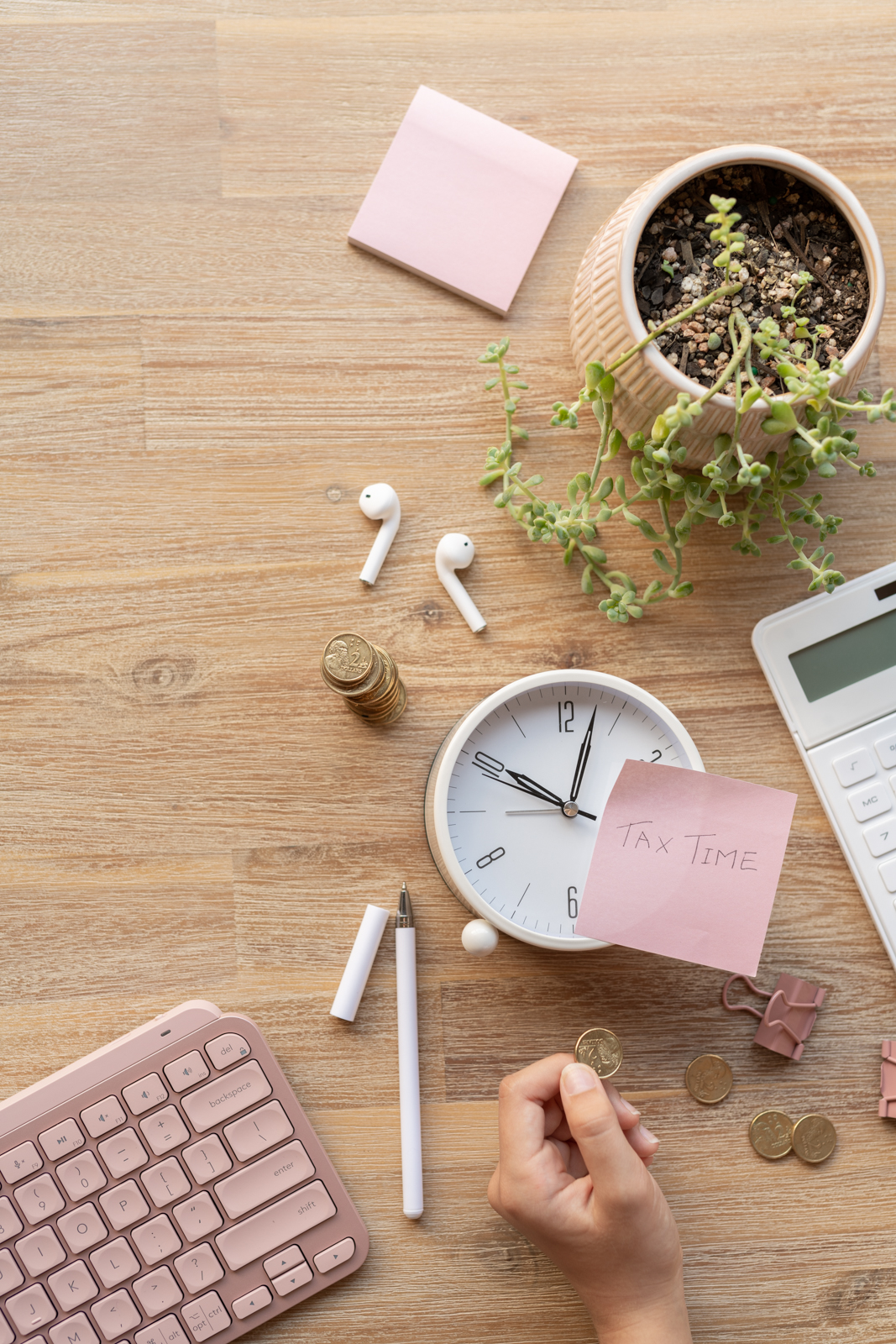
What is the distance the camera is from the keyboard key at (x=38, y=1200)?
87cm

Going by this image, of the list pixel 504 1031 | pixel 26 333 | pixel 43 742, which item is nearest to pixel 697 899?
pixel 504 1031

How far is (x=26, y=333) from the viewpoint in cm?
96

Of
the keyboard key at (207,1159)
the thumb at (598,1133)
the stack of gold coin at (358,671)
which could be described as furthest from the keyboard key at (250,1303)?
the stack of gold coin at (358,671)

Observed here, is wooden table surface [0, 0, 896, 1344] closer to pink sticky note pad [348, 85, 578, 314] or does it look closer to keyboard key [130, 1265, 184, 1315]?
pink sticky note pad [348, 85, 578, 314]

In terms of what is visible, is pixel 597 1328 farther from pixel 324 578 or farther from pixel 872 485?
pixel 872 485

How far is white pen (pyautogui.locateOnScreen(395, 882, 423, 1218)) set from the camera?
906 mm

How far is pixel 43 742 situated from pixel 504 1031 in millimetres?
541

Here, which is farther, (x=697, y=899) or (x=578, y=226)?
(x=578, y=226)

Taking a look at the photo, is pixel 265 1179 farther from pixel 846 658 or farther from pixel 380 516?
pixel 846 658

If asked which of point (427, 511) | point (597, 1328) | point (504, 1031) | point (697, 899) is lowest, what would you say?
point (597, 1328)

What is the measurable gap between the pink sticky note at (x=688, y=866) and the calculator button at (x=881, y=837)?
16cm

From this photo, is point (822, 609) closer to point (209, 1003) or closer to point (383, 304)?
point (383, 304)

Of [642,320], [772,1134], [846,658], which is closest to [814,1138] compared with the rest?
[772,1134]

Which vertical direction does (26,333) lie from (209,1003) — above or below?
above
